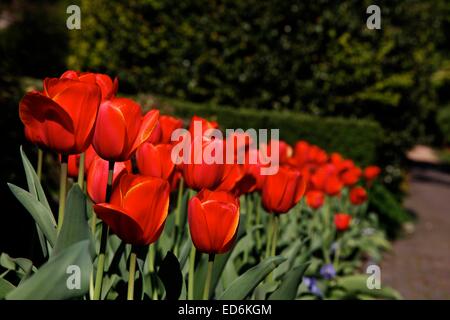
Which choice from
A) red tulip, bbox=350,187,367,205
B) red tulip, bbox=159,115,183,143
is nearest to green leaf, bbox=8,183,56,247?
red tulip, bbox=159,115,183,143

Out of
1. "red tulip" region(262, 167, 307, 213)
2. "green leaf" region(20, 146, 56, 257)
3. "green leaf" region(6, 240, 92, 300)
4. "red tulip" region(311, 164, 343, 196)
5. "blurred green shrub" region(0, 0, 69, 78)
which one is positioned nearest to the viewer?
"green leaf" region(6, 240, 92, 300)

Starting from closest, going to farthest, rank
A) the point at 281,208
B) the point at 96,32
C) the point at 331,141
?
the point at 281,208, the point at 331,141, the point at 96,32

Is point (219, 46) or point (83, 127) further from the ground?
point (219, 46)

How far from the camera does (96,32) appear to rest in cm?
962

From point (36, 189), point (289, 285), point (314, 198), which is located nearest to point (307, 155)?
point (314, 198)

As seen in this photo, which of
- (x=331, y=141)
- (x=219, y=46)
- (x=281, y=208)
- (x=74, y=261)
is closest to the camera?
(x=74, y=261)

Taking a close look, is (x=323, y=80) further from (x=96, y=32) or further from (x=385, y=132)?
(x=96, y=32)

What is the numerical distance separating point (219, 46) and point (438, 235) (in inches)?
176

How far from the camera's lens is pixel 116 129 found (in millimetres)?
1389

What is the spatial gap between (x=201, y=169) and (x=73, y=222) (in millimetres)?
452

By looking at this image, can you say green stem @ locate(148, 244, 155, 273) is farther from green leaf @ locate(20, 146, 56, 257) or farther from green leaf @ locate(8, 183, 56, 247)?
green leaf @ locate(8, 183, 56, 247)

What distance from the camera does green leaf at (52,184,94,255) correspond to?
4.46 ft

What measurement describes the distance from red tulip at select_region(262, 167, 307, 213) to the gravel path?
12.3 ft
